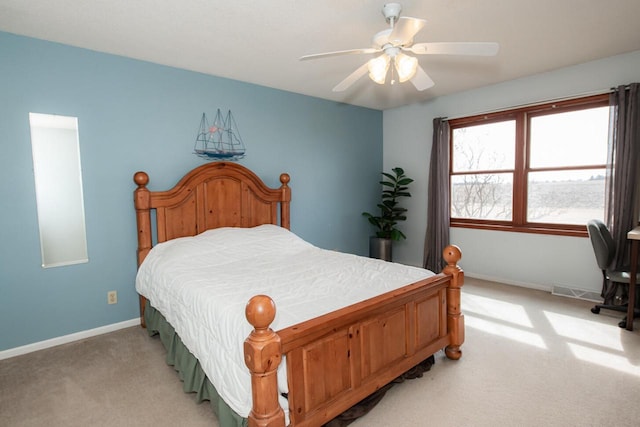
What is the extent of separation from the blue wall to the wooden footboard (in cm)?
223

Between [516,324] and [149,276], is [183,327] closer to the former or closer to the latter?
[149,276]

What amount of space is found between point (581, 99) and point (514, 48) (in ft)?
3.76

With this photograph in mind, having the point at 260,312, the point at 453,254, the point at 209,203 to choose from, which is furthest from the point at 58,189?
the point at 453,254

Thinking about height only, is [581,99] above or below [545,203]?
above

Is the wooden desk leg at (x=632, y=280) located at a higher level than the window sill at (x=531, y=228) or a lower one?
lower

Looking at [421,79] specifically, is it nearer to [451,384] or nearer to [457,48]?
[457,48]

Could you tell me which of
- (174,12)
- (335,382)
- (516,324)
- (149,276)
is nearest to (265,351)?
(335,382)

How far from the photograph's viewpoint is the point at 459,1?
6.94 ft

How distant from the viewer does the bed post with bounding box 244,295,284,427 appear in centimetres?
131

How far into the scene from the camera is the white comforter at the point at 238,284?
158 cm

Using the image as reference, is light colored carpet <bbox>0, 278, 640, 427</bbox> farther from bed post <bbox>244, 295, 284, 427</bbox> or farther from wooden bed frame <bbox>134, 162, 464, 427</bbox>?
bed post <bbox>244, 295, 284, 427</bbox>

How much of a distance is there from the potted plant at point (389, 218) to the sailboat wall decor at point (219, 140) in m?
2.12

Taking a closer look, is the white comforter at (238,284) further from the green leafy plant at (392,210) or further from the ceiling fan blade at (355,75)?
the green leafy plant at (392,210)

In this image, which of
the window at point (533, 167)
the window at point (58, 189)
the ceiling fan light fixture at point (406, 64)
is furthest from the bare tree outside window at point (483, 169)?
the window at point (58, 189)
